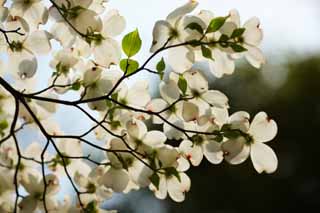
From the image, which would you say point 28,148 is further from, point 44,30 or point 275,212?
point 275,212

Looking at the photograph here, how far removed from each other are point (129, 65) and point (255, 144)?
0.13 m

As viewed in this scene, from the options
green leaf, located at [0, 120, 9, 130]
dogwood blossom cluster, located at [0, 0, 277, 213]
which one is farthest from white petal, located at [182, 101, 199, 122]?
green leaf, located at [0, 120, 9, 130]

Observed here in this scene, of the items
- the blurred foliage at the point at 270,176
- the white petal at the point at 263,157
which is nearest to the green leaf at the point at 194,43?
the white petal at the point at 263,157

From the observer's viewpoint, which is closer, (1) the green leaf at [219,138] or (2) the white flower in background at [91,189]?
(1) the green leaf at [219,138]

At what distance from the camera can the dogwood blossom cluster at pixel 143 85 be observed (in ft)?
1.86

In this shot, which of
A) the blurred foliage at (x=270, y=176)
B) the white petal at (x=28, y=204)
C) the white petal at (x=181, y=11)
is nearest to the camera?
the white petal at (x=181, y=11)

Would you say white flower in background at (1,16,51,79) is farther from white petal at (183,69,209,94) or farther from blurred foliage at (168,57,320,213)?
blurred foliage at (168,57,320,213)

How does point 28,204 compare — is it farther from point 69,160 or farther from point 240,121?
point 240,121

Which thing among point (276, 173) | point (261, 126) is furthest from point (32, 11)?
point (276, 173)

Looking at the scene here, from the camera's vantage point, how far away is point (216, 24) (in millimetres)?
558

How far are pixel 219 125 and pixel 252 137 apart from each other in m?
0.03

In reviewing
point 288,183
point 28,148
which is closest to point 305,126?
point 288,183

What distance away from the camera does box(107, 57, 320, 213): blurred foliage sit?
4492mm

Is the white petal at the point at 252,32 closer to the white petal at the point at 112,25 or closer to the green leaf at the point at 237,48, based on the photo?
the green leaf at the point at 237,48
